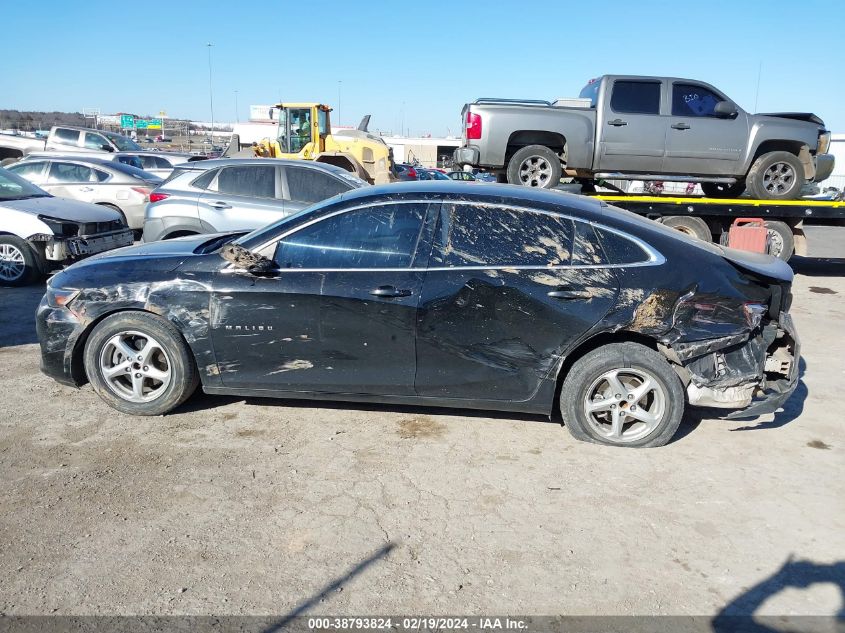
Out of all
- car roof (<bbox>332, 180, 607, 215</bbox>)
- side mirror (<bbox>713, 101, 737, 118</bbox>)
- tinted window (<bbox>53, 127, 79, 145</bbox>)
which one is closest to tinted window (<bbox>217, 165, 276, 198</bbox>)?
car roof (<bbox>332, 180, 607, 215</bbox>)

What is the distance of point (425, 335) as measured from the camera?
169 inches

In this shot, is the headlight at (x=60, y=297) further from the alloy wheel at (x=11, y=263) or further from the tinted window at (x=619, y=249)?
the alloy wheel at (x=11, y=263)

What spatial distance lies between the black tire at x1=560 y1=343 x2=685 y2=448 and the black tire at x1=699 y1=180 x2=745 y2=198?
738 cm

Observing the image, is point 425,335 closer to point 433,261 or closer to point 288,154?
point 433,261

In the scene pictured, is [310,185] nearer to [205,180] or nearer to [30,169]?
[205,180]

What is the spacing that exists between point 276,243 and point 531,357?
1.87 metres

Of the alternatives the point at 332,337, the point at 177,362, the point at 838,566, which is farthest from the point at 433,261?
the point at 838,566

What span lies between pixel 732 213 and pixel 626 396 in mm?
6980

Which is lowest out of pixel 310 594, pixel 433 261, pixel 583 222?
pixel 310 594

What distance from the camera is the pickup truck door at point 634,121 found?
9781 millimetres

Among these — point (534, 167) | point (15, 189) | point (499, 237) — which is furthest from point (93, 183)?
point (499, 237)

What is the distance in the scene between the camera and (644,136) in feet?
32.3

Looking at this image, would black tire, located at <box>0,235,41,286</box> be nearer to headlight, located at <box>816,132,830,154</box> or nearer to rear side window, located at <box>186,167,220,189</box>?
rear side window, located at <box>186,167,220,189</box>

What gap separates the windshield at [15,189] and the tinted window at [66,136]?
13.9 meters
